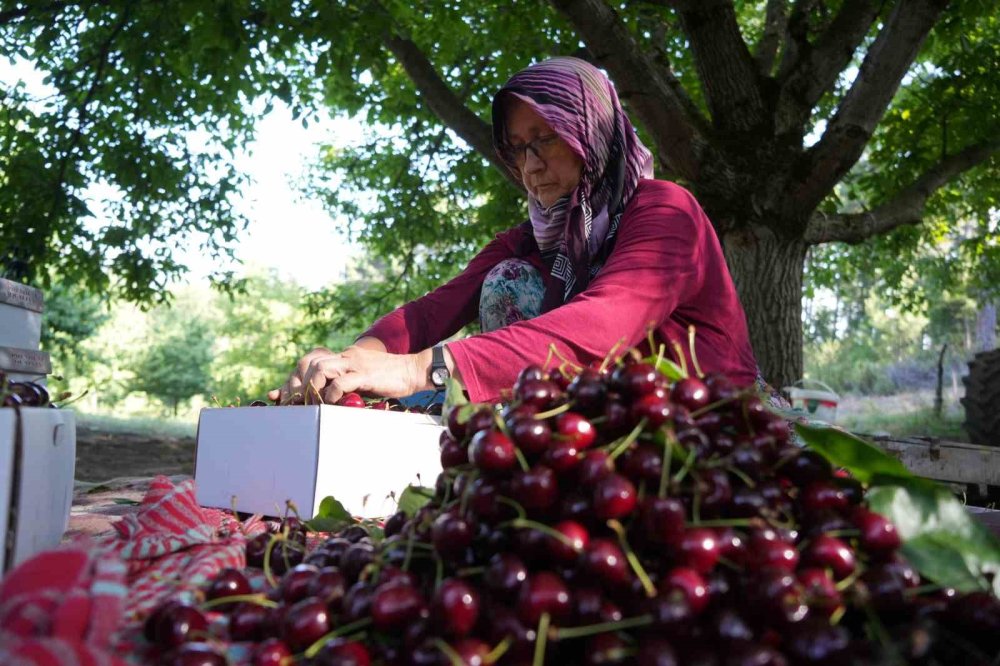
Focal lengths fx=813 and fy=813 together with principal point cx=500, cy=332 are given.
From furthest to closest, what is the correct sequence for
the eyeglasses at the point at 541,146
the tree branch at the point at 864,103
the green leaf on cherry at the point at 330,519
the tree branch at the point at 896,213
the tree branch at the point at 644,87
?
the tree branch at the point at 896,213
the tree branch at the point at 864,103
the tree branch at the point at 644,87
the eyeglasses at the point at 541,146
the green leaf on cherry at the point at 330,519

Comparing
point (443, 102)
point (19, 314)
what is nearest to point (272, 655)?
point (19, 314)

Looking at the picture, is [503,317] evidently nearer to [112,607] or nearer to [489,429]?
[489,429]

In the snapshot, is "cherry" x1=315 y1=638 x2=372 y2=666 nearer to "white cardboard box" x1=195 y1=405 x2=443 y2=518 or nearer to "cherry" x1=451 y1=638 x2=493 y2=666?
"cherry" x1=451 y1=638 x2=493 y2=666

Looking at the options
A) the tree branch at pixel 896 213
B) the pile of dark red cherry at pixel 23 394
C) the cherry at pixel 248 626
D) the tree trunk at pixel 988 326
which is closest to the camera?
the cherry at pixel 248 626

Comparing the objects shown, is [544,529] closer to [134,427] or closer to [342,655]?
[342,655]

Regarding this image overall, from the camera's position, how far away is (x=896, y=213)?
575 centimetres

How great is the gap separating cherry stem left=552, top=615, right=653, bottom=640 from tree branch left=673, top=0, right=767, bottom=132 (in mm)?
4565

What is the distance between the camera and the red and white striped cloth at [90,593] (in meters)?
0.77

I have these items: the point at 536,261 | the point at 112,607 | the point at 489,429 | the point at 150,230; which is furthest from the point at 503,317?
the point at 150,230

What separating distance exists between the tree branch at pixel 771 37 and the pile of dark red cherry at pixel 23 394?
228 inches

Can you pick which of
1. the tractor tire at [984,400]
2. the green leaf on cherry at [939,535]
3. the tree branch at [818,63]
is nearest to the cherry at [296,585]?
the green leaf on cherry at [939,535]

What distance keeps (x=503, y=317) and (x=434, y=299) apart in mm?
440

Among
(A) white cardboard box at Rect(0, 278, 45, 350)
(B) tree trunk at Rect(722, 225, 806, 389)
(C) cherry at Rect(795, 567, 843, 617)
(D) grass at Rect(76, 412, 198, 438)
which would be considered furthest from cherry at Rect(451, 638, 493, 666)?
(D) grass at Rect(76, 412, 198, 438)

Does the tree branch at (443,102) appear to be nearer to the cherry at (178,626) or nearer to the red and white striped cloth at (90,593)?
the red and white striped cloth at (90,593)
